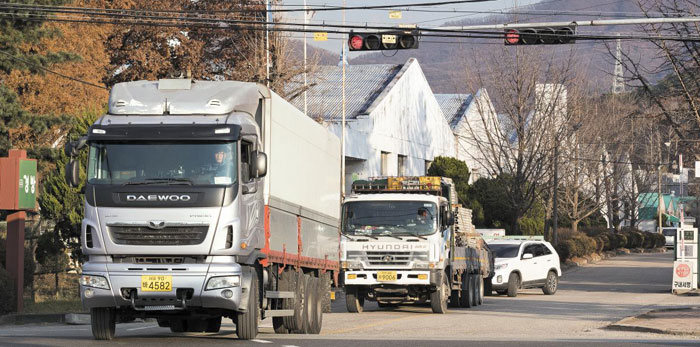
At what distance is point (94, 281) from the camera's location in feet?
47.5

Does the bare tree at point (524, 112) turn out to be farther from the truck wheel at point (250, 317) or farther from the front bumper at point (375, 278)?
the truck wheel at point (250, 317)

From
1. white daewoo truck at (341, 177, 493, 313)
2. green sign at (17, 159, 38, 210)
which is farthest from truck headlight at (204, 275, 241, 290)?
white daewoo truck at (341, 177, 493, 313)

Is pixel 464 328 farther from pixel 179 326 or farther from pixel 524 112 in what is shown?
pixel 524 112

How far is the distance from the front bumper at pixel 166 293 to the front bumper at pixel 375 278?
1092cm

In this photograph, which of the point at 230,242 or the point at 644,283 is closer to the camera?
the point at 230,242

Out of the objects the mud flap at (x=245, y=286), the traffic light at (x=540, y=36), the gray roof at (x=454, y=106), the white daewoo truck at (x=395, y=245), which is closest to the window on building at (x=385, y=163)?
the gray roof at (x=454, y=106)

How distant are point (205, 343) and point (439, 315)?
10.7 m

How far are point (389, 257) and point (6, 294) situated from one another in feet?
27.8

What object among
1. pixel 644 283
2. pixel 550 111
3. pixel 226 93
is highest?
pixel 550 111

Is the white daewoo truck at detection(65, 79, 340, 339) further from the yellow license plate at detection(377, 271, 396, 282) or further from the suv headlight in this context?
the suv headlight

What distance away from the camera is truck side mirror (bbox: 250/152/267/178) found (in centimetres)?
1475

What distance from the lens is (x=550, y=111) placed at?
52.5 m

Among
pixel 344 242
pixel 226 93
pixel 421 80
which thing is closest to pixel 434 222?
pixel 344 242

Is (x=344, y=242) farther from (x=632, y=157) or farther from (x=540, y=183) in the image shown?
(x=632, y=157)
